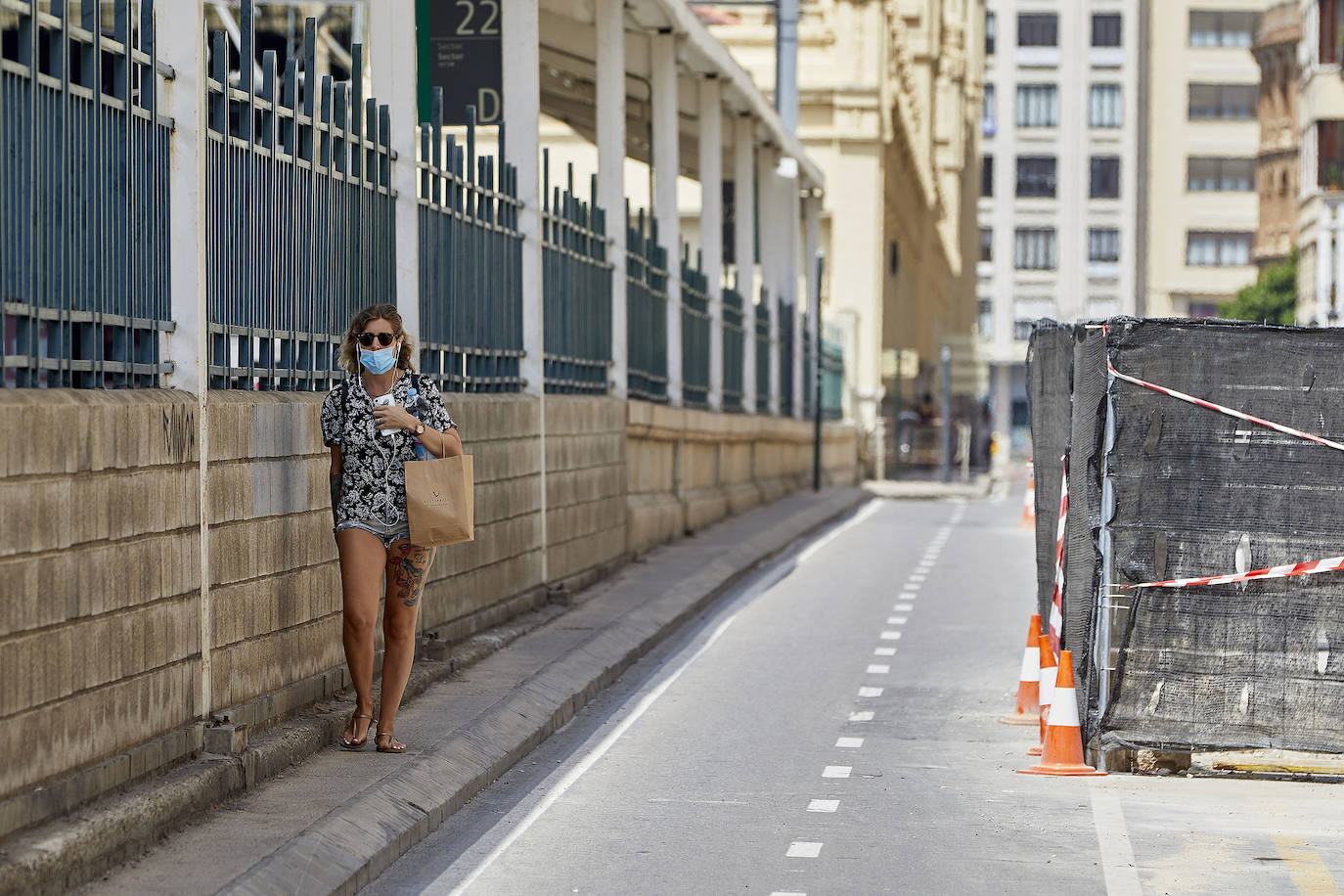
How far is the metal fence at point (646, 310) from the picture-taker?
21.6 metres

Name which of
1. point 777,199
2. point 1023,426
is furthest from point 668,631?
point 1023,426

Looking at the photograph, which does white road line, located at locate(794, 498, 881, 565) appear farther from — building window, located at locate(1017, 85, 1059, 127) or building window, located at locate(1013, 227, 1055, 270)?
building window, located at locate(1017, 85, 1059, 127)

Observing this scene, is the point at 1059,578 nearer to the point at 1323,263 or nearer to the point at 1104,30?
the point at 1323,263

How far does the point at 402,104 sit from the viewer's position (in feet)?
41.6

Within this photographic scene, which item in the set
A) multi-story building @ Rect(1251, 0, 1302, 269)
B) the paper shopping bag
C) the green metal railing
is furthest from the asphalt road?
multi-story building @ Rect(1251, 0, 1302, 269)

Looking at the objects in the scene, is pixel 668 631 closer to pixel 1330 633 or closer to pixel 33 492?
pixel 1330 633

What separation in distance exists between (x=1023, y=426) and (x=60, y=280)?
110 metres

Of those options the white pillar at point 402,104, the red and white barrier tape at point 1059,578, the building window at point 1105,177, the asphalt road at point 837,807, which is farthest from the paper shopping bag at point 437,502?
the building window at point 1105,177

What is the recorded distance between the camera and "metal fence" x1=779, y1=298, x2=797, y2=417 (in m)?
36.9

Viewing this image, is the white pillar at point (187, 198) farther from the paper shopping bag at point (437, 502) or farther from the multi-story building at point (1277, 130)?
the multi-story building at point (1277, 130)

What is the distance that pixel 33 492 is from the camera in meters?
6.95

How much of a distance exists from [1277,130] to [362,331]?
258ft

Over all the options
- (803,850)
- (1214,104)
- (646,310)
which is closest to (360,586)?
(803,850)

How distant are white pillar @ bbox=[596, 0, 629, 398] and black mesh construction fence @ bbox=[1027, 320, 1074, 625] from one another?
23.4 ft
